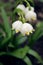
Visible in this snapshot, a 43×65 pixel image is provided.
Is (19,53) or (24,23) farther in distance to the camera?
(19,53)

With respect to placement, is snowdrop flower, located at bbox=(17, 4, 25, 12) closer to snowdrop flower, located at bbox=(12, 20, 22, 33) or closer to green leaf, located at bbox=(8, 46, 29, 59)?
snowdrop flower, located at bbox=(12, 20, 22, 33)

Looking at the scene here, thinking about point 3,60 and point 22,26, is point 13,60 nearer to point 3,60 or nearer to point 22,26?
point 3,60

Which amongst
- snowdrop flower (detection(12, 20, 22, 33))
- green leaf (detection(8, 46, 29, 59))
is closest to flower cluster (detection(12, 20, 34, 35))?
snowdrop flower (detection(12, 20, 22, 33))

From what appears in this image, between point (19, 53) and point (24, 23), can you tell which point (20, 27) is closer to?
point (24, 23)

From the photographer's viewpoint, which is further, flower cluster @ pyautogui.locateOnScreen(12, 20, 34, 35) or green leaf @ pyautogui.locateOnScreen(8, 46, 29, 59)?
green leaf @ pyautogui.locateOnScreen(8, 46, 29, 59)

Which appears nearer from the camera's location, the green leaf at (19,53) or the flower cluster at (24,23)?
the flower cluster at (24,23)

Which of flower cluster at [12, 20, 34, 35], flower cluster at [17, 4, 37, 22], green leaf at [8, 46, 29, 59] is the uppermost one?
green leaf at [8, 46, 29, 59]

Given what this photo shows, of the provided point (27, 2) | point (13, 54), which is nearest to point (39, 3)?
point (13, 54)

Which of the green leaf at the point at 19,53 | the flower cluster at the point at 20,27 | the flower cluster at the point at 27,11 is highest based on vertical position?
the green leaf at the point at 19,53

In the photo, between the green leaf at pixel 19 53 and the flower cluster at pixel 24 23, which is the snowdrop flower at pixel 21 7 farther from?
the green leaf at pixel 19 53

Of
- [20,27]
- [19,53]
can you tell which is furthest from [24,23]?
[19,53]

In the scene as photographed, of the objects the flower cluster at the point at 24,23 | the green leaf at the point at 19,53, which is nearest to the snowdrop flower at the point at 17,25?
the flower cluster at the point at 24,23

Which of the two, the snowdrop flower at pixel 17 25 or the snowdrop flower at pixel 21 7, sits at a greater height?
the snowdrop flower at pixel 21 7
